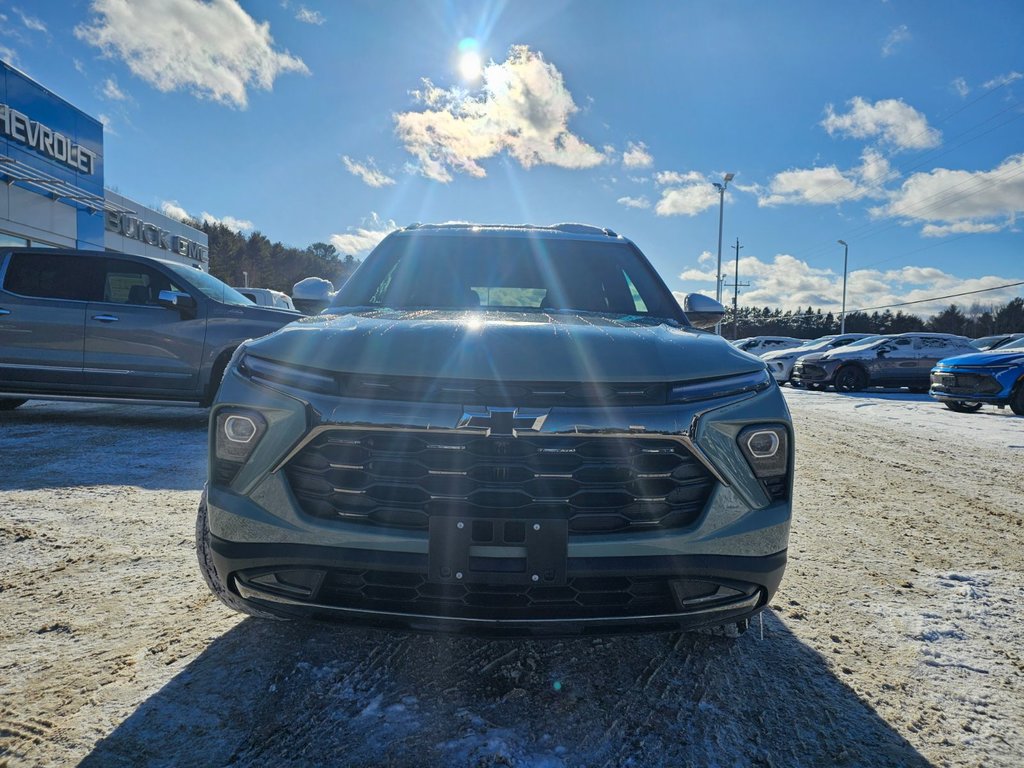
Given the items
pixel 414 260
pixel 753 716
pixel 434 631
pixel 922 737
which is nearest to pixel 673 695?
pixel 753 716

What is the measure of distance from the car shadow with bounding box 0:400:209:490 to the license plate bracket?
9.81ft

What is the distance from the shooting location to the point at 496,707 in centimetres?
162

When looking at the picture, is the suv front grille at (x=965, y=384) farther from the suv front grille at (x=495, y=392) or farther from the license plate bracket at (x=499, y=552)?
the license plate bracket at (x=499, y=552)

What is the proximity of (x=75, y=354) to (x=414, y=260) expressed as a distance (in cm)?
462

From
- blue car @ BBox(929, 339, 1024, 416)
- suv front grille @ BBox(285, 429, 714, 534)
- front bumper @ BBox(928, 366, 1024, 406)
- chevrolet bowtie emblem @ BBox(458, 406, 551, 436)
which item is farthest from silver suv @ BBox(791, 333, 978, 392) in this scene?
chevrolet bowtie emblem @ BBox(458, 406, 551, 436)

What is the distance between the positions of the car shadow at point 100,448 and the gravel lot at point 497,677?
857mm

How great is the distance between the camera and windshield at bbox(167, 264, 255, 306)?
5.93m

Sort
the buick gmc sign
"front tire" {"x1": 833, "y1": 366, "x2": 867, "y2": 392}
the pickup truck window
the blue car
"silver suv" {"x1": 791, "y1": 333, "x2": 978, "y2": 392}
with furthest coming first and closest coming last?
the buick gmc sign → "front tire" {"x1": 833, "y1": 366, "x2": 867, "y2": 392} → "silver suv" {"x1": 791, "y1": 333, "x2": 978, "y2": 392} → the blue car → the pickup truck window

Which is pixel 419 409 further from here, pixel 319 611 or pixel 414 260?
pixel 414 260

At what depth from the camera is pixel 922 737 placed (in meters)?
1.57

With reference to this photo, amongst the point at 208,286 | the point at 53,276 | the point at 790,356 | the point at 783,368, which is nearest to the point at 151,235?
the point at 53,276

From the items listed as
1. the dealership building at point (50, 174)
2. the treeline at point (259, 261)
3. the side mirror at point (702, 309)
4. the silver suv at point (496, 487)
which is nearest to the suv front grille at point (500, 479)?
the silver suv at point (496, 487)

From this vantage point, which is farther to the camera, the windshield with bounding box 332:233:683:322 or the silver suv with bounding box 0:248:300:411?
the silver suv with bounding box 0:248:300:411

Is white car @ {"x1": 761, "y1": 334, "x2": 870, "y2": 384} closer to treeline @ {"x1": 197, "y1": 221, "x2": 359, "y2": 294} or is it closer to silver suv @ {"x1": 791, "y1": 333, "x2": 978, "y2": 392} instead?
silver suv @ {"x1": 791, "y1": 333, "x2": 978, "y2": 392}
